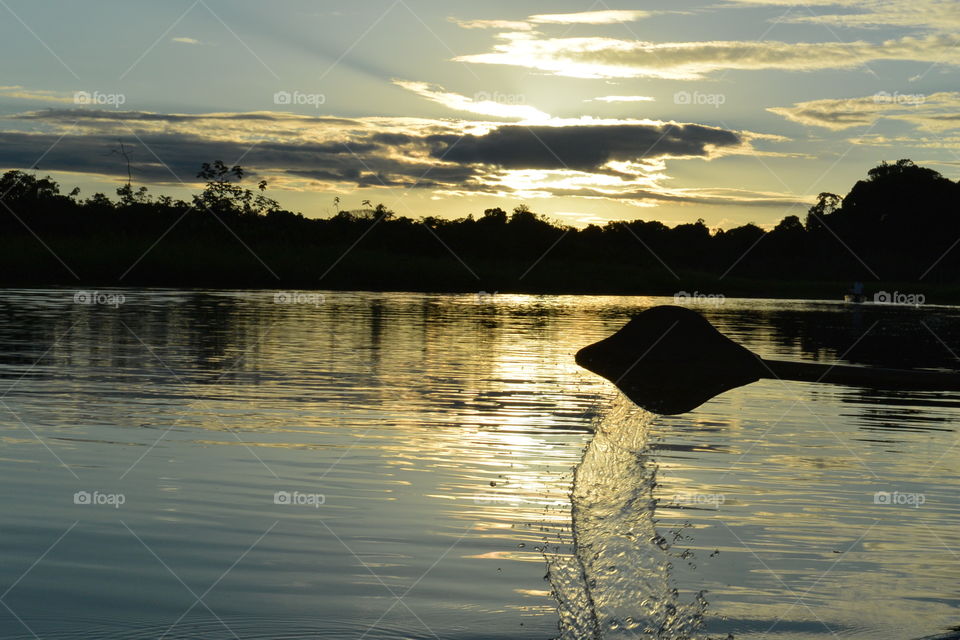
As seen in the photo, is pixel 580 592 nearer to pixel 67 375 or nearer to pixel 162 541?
pixel 162 541

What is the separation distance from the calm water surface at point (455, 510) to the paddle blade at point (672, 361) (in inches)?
125

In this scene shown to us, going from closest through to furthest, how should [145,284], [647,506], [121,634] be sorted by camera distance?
[121,634], [647,506], [145,284]

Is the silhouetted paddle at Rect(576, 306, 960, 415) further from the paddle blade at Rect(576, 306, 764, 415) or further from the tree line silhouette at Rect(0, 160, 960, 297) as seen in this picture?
the tree line silhouette at Rect(0, 160, 960, 297)

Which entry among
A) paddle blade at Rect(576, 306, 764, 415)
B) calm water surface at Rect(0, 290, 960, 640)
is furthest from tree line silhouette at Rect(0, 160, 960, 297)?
paddle blade at Rect(576, 306, 764, 415)

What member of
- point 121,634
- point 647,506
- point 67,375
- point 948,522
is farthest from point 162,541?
point 67,375

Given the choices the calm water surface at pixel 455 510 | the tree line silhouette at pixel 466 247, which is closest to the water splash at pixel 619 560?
the calm water surface at pixel 455 510

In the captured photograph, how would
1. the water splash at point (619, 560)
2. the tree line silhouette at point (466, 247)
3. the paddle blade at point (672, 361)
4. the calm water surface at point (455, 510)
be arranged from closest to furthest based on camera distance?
the paddle blade at point (672, 361), the water splash at point (619, 560), the calm water surface at point (455, 510), the tree line silhouette at point (466, 247)

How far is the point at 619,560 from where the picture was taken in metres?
7.42

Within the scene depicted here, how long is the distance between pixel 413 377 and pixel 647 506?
36.4 feet

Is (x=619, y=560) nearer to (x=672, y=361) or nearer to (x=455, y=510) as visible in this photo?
(x=455, y=510)

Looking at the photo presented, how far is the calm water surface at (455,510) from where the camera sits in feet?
22.2

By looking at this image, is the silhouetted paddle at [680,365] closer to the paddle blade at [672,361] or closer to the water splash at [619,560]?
the paddle blade at [672,361]

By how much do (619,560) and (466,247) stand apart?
93530 mm

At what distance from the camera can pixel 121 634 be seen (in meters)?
6.16
